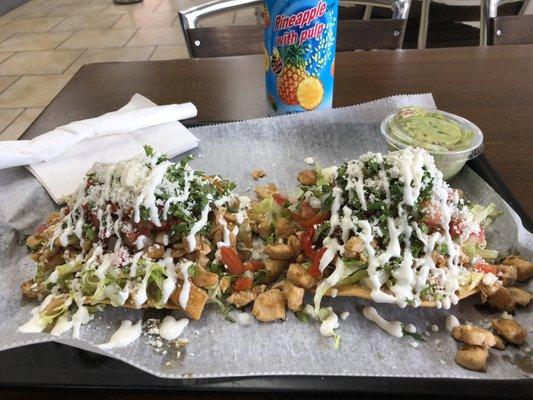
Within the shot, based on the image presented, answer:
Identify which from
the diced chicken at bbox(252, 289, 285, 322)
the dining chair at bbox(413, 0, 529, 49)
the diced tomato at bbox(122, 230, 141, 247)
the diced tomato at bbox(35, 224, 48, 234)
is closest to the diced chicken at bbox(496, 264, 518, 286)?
the diced chicken at bbox(252, 289, 285, 322)

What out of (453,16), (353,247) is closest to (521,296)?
(353,247)

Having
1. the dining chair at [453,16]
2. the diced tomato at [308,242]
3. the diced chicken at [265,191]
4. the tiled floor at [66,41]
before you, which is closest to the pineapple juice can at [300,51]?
the diced chicken at [265,191]

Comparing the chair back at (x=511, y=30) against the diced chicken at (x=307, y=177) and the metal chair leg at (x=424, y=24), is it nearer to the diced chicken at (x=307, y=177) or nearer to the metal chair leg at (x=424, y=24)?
the metal chair leg at (x=424, y=24)

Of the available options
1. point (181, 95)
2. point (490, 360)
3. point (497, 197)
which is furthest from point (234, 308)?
point (181, 95)

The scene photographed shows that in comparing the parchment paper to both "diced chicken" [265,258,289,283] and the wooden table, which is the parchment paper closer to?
"diced chicken" [265,258,289,283]

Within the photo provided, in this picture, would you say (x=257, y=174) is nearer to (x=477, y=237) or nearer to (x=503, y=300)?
(x=477, y=237)

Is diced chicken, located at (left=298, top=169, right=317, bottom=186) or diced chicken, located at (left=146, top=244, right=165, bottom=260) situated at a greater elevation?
diced chicken, located at (left=146, top=244, right=165, bottom=260)

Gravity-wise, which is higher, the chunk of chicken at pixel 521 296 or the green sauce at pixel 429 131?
the green sauce at pixel 429 131
